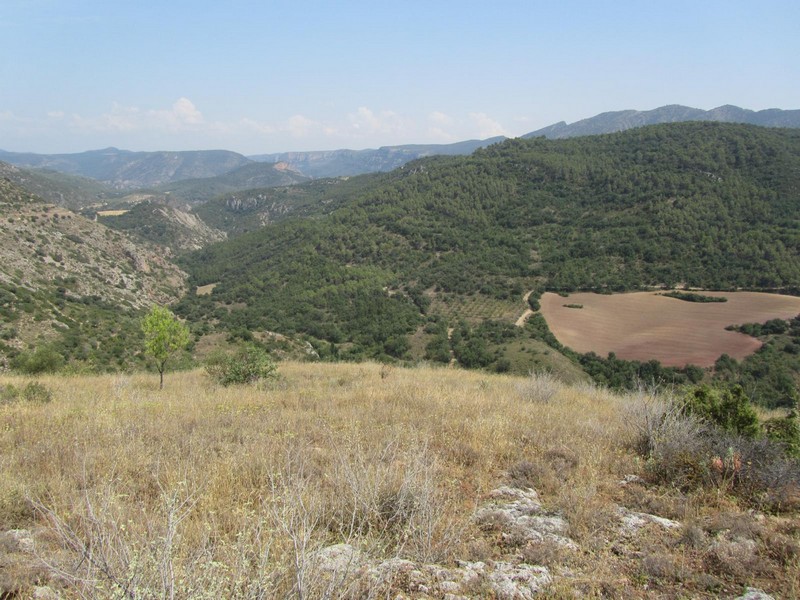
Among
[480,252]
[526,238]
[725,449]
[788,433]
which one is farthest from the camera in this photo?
[526,238]

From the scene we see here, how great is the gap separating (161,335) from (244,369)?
99.3 inches

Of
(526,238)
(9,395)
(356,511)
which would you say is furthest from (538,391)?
(526,238)

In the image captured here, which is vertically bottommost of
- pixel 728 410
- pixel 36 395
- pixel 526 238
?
pixel 36 395

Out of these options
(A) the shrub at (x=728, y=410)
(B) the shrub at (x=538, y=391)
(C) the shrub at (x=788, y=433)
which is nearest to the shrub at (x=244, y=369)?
(B) the shrub at (x=538, y=391)

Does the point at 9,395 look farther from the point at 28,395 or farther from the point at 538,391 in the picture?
the point at 538,391

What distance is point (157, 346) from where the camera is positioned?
1142 centimetres

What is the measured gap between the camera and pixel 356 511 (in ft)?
11.3

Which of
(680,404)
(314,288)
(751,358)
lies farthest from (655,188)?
(680,404)

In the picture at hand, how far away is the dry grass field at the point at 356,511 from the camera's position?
2543mm

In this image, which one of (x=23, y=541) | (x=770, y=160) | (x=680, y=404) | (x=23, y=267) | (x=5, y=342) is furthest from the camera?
(x=770, y=160)

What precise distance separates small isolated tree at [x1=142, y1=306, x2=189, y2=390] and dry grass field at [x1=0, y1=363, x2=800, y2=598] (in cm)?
460

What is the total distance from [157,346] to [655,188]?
8604 centimetres

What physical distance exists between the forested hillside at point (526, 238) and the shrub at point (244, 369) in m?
22.3

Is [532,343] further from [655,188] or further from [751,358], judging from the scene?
[655,188]
